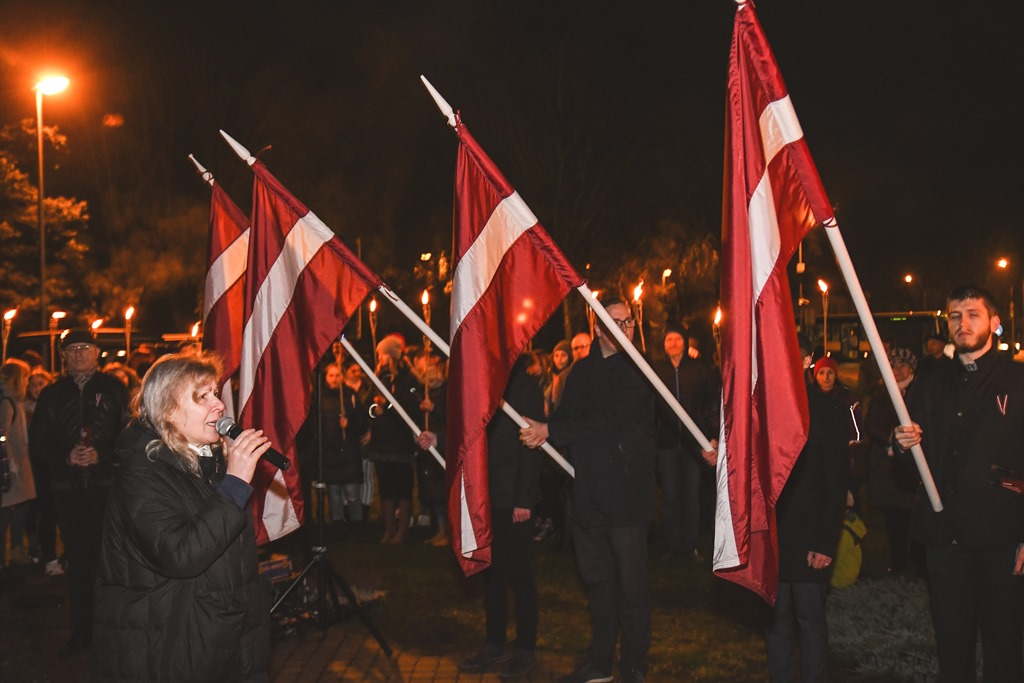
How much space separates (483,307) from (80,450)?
12.7ft

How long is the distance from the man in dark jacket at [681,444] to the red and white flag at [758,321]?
5.85 metres

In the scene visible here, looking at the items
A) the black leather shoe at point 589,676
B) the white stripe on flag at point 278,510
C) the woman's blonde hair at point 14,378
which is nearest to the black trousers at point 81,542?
the white stripe on flag at point 278,510

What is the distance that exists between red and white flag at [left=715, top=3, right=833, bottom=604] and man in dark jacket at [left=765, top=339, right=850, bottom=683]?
0.97m

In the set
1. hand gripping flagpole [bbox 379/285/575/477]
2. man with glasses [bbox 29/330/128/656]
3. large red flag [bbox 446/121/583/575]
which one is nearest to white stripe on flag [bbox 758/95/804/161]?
large red flag [bbox 446/121/583/575]

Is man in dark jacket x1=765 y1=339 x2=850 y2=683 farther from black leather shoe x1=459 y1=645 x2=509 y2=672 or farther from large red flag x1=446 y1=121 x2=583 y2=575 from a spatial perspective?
black leather shoe x1=459 y1=645 x2=509 y2=672

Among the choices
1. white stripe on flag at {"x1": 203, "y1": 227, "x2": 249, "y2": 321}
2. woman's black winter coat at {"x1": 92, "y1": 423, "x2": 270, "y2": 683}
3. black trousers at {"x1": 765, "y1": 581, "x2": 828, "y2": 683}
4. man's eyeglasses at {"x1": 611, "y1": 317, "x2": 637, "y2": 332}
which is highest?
white stripe on flag at {"x1": 203, "y1": 227, "x2": 249, "y2": 321}

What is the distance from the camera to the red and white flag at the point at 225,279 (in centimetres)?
785

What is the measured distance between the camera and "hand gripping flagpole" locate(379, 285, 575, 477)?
6.12 meters

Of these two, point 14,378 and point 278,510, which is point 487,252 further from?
point 14,378

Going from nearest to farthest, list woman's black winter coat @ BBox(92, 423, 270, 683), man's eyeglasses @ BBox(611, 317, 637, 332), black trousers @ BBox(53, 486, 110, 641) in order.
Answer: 1. woman's black winter coat @ BBox(92, 423, 270, 683)
2. man's eyeglasses @ BBox(611, 317, 637, 332)
3. black trousers @ BBox(53, 486, 110, 641)

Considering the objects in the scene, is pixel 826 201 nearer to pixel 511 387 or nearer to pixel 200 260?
pixel 511 387

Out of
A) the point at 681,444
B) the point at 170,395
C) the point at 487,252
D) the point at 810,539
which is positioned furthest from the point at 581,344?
the point at 170,395

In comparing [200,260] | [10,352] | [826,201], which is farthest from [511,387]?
[200,260]

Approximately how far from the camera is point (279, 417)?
21.4 feet
